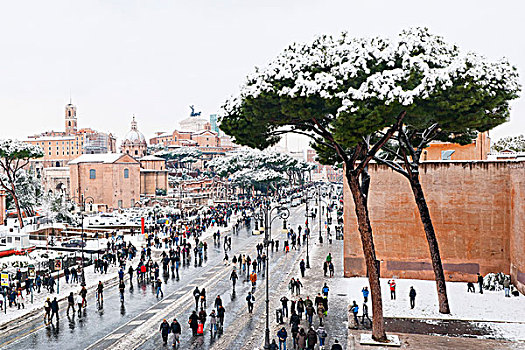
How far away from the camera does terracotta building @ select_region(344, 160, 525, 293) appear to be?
23219mm

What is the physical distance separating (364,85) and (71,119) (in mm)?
136052

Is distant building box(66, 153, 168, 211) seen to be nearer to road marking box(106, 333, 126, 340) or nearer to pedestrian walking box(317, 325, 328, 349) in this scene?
road marking box(106, 333, 126, 340)

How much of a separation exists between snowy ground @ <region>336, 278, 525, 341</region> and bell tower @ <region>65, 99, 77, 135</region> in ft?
411

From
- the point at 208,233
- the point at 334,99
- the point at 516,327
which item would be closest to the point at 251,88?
the point at 334,99

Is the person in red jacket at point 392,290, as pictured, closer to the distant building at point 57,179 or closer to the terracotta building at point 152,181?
the terracotta building at point 152,181

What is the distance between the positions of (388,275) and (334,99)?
13.9m

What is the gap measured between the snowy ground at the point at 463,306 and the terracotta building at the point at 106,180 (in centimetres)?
5157

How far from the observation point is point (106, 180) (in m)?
68.4

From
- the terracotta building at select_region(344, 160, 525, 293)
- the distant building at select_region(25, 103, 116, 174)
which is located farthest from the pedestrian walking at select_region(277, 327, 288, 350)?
the distant building at select_region(25, 103, 116, 174)

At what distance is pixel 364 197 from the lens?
1603cm

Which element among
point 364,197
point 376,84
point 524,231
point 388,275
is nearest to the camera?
point 376,84

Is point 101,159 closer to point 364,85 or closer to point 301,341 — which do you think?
point 301,341

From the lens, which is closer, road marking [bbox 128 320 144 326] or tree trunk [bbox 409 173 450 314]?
road marking [bbox 128 320 144 326]

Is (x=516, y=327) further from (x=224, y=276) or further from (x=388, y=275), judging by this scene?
(x=224, y=276)
